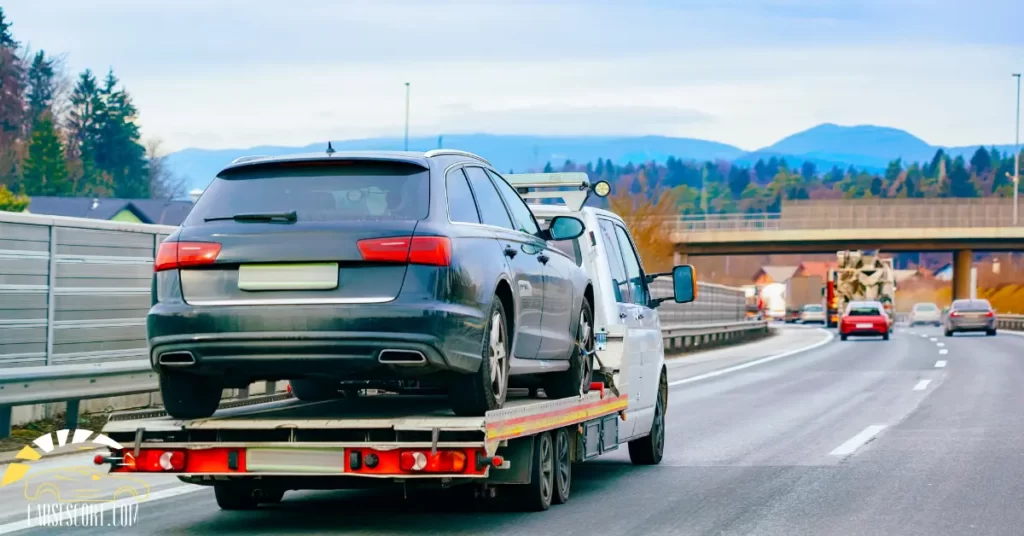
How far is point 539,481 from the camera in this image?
8.61 meters

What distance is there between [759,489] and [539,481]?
7.03ft

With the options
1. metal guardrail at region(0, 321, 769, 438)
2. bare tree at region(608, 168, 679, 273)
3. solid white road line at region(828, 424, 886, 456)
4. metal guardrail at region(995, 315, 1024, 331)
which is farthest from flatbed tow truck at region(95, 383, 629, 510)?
bare tree at region(608, 168, 679, 273)

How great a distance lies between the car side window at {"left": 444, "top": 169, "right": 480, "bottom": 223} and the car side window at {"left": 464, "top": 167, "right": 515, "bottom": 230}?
0.31 ft

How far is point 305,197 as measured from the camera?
7.84 m

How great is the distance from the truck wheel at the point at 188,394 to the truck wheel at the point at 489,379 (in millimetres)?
1223

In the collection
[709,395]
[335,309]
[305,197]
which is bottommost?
[709,395]

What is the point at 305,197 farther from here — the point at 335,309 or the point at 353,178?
the point at 335,309

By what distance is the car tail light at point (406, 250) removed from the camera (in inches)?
294

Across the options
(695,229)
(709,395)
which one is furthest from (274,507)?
(695,229)

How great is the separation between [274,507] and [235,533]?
112 centimetres

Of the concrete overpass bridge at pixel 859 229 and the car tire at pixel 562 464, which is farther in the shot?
the concrete overpass bridge at pixel 859 229

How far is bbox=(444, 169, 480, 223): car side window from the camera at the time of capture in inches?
320

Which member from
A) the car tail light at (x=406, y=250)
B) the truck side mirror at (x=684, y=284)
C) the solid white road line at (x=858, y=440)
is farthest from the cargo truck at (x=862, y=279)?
the car tail light at (x=406, y=250)

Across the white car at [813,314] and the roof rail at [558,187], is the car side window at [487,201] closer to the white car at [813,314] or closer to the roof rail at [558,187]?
the roof rail at [558,187]
